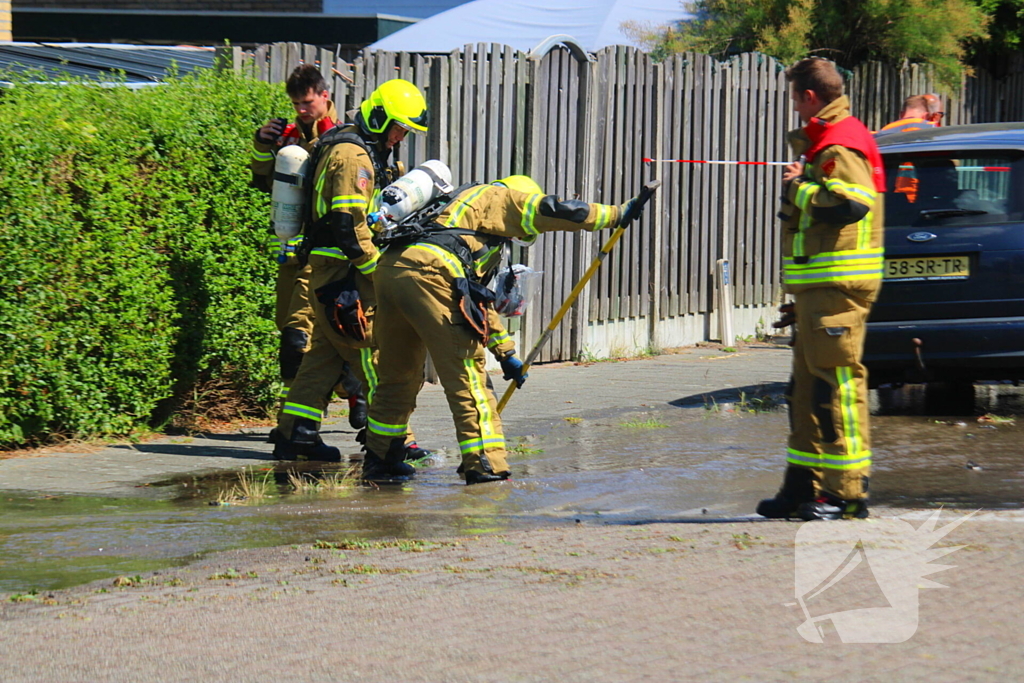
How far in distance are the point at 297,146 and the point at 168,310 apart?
4.09 ft

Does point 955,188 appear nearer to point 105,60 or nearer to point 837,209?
point 837,209

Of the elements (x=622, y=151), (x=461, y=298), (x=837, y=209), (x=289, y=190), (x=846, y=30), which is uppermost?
(x=846, y=30)

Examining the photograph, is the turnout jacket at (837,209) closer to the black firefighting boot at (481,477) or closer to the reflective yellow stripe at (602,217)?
the reflective yellow stripe at (602,217)

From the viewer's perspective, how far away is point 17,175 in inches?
263

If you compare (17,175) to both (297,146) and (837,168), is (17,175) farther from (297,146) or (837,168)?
(837,168)

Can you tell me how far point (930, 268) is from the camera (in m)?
8.12

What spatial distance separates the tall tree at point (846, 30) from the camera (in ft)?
50.7

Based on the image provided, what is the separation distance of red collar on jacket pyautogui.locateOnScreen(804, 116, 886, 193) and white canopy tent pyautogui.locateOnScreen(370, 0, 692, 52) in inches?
466

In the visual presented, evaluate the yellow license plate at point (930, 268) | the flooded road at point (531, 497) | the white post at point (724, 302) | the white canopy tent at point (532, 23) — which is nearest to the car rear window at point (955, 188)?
the yellow license plate at point (930, 268)

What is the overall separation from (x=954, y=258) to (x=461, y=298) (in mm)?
3477

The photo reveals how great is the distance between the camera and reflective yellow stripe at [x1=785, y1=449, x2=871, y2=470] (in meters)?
5.48

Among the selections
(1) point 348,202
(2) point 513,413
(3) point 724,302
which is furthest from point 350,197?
(3) point 724,302

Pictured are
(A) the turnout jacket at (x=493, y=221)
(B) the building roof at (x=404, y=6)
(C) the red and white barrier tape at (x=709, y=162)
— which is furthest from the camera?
(B) the building roof at (x=404, y=6)

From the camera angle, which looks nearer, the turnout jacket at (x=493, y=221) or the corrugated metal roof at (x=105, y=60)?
the turnout jacket at (x=493, y=221)
